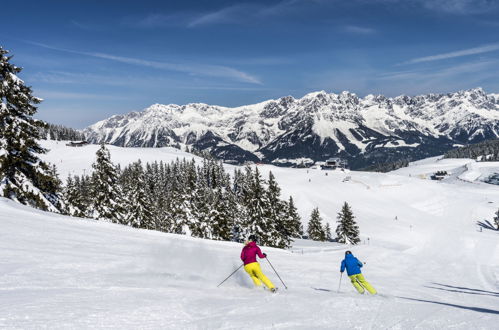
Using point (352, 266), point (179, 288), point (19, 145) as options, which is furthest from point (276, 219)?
point (179, 288)

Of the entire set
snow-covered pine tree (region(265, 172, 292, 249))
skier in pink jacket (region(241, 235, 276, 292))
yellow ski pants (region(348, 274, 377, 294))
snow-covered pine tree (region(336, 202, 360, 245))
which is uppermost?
skier in pink jacket (region(241, 235, 276, 292))

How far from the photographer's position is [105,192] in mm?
42094

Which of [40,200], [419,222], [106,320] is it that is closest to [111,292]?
[106,320]

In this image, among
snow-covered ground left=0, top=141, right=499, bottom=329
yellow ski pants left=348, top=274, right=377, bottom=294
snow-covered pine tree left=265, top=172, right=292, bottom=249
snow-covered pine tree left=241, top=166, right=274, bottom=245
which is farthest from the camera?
snow-covered pine tree left=265, top=172, right=292, bottom=249

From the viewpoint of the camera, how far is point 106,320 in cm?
743

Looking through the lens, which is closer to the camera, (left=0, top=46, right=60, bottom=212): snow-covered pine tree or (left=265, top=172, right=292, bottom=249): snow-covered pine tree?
(left=0, top=46, right=60, bottom=212): snow-covered pine tree

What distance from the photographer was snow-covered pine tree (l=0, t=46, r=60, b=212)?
78.2ft

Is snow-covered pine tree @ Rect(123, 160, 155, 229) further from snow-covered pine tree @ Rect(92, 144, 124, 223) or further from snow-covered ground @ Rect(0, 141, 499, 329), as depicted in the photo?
snow-covered ground @ Rect(0, 141, 499, 329)

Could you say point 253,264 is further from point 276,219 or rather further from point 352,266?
point 276,219

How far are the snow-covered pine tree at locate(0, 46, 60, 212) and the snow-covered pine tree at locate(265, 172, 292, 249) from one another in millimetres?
28055

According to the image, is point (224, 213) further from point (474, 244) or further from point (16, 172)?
point (474, 244)

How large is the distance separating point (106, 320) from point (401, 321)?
6507 millimetres

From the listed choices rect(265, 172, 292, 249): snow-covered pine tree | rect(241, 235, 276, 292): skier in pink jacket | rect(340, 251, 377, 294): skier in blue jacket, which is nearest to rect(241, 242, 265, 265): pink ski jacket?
rect(241, 235, 276, 292): skier in pink jacket

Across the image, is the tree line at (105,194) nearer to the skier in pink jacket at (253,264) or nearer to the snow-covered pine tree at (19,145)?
the snow-covered pine tree at (19,145)
